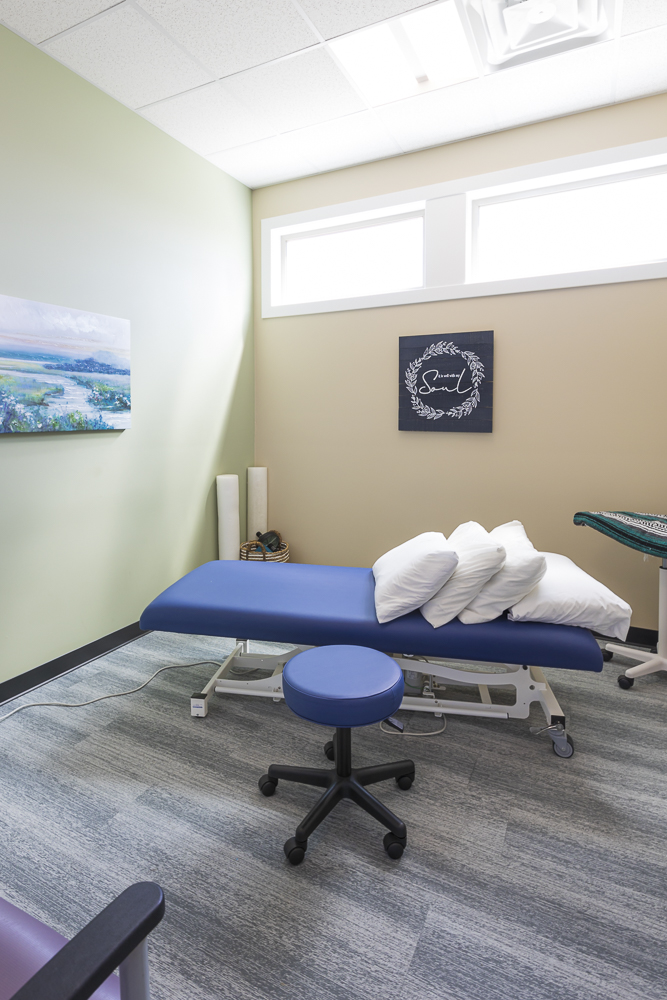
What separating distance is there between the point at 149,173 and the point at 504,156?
1.99 meters

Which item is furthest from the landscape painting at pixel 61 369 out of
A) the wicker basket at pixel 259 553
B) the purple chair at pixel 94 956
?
the purple chair at pixel 94 956

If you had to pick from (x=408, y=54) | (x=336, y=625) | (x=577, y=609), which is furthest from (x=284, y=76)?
(x=577, y=609)

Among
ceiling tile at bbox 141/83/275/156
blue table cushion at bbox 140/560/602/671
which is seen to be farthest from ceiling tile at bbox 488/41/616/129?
blue table cushion at bbox 140/560/602/671

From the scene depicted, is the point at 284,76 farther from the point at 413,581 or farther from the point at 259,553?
the point at 259,553

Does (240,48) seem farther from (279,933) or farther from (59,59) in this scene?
(279,933)

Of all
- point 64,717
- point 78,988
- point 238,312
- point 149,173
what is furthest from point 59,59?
point 78,988

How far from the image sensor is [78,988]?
527 millimetres

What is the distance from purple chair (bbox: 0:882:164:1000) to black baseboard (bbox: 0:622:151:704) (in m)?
1.80

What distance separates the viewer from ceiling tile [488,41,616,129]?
239cm

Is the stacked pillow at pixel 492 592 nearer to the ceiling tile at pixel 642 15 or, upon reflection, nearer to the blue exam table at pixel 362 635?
the blue exam table at pixel 362 635

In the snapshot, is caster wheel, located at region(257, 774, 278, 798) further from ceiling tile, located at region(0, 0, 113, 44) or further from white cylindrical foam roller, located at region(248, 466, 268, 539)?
ceiling tile, located at region(0, 0, 113, 44)

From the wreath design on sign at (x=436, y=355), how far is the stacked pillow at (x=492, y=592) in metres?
1.32

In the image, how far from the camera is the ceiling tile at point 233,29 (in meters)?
2.09

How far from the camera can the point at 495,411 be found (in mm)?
3154
